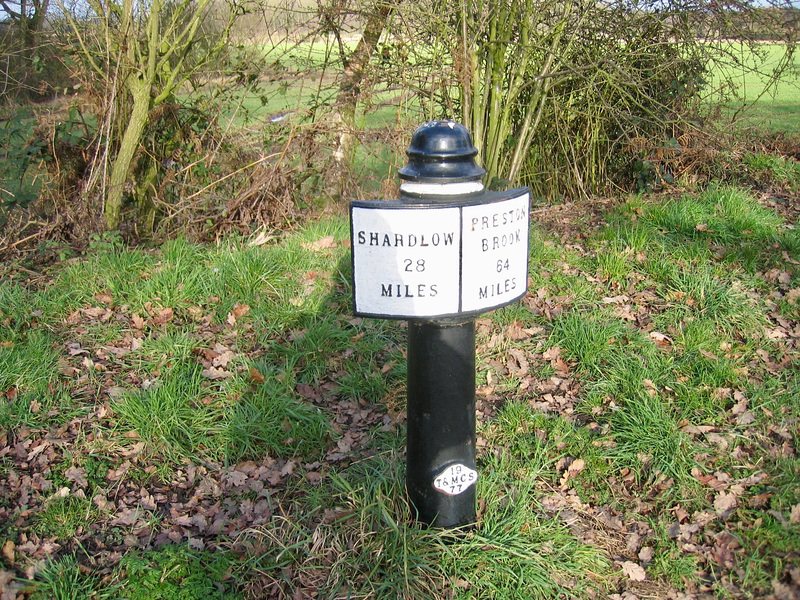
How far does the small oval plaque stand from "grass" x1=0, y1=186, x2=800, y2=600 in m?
0.20

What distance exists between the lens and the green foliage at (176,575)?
2.72 m

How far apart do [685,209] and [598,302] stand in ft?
5.05

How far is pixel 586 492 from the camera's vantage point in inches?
126

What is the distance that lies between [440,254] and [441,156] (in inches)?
12.8

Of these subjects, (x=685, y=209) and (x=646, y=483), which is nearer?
(x=646, y=483)

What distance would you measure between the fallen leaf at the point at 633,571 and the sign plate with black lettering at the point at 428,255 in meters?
1.28

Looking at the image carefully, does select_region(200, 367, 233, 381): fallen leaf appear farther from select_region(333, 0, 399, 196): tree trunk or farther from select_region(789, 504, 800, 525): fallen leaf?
select_region(789, 504, 800, 525): fallen leaf

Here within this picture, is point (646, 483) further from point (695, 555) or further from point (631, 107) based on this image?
point (631, 107)

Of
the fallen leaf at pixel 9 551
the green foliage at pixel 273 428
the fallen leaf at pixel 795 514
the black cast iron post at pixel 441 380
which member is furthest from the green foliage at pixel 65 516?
the fallen leaf at pixel 795 514

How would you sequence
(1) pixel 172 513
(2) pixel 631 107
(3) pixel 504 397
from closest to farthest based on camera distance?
(1) pixel 172 513, (3) pixel 504 397, (2) pixel 631 107

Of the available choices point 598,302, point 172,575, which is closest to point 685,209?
point 598,302

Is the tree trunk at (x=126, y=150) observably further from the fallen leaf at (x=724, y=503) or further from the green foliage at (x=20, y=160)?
the fallen leaf at (x=724, y=503)

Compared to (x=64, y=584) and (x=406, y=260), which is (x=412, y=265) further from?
(x=64, y=584)

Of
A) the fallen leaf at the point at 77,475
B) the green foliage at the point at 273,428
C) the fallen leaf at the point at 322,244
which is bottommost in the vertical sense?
the fallen leaf at the point at 77,475
